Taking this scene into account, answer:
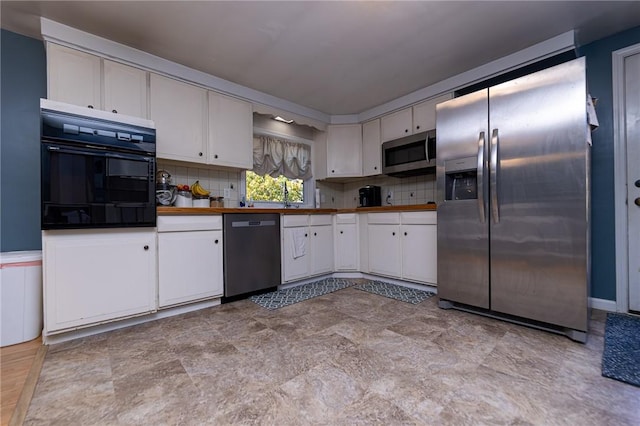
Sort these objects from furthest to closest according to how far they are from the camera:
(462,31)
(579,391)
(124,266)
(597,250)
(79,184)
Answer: (597,250), (462,31), (124,266), (79,184), (579,391)

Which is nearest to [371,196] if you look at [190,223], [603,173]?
[603,173]

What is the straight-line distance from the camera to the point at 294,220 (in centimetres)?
312

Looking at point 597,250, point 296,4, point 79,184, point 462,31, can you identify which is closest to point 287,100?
point 296,4

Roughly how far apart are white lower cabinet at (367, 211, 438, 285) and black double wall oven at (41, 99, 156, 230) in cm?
232

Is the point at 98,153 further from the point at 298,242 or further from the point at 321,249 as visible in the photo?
the point at 321,249

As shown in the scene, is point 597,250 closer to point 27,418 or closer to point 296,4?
point 296,4

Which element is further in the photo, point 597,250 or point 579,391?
point 597,250

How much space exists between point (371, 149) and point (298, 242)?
65.2 inches

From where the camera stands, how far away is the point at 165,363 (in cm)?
154

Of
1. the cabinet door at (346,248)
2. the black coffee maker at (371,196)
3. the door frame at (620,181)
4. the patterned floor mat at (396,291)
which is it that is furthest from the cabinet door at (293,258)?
the door frame at (620,181)

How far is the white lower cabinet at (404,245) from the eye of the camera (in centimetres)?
283

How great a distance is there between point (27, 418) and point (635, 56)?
440 cm

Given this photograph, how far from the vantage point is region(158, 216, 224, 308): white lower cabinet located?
2.22 m

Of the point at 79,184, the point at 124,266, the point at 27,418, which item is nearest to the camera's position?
the point at 27,418
